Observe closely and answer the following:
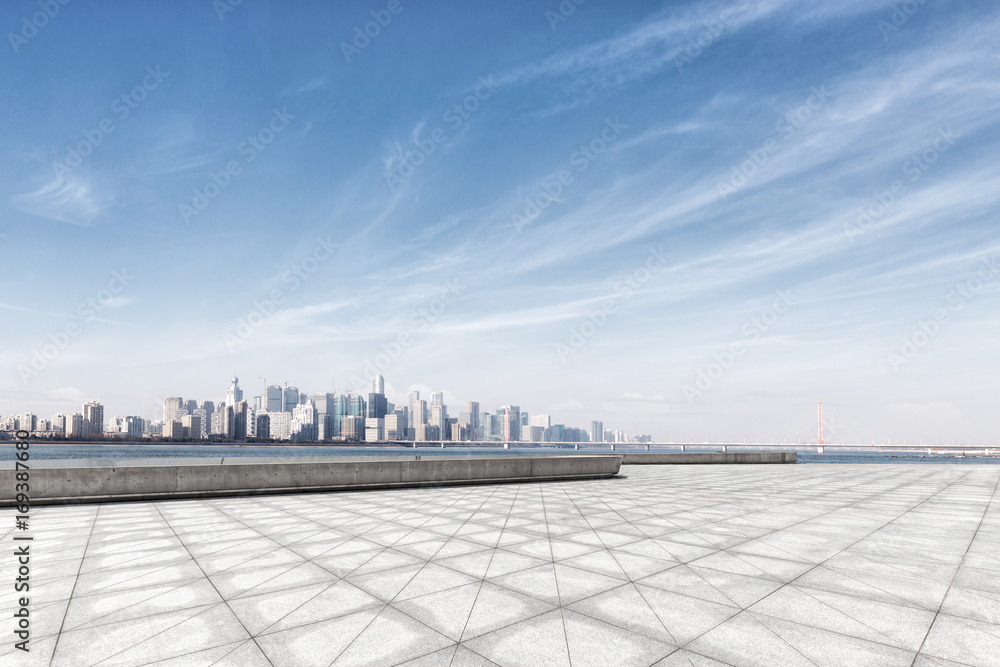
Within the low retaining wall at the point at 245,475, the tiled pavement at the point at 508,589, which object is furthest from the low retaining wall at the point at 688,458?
the tiled pavement at the point at 508,589

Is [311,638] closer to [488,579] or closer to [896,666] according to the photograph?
[488,579]

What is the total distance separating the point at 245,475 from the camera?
15.5m

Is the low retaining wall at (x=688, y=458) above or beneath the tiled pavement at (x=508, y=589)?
beneath

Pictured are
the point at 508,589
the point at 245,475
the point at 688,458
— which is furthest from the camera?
the point at 688,458

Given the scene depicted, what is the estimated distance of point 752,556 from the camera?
8039 mm

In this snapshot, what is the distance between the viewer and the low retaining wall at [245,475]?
13.5 metres

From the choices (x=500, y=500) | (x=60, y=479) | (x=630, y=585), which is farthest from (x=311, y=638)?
(x=60, y=479)

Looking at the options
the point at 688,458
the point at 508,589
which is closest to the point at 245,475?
the point at 508,589

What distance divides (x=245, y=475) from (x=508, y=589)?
1215 cm

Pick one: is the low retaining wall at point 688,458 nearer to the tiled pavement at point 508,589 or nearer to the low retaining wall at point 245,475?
the low retaining wall at point 245,475

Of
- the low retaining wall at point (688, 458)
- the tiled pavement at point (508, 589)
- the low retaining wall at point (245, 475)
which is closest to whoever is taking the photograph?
the tiled pavement at point (508, 589)

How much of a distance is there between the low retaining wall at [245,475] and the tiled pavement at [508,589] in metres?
1.38

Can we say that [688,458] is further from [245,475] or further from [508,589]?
[508,589]

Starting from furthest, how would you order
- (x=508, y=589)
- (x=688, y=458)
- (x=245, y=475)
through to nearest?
(x=688, y=458) → (x=245, y=475) → (x=508, y=589)
